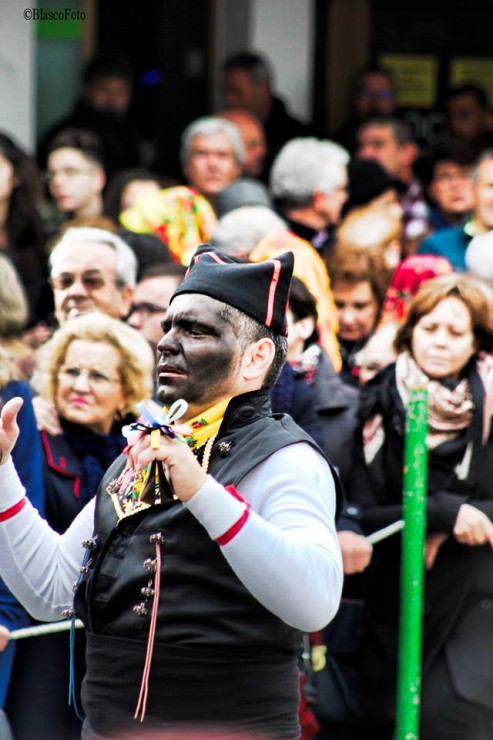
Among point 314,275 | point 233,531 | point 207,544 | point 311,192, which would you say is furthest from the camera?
point 311,192

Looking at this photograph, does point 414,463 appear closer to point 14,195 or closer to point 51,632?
point 51,632

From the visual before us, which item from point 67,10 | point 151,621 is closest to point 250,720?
point 151,621

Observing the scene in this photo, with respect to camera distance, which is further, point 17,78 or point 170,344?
point 17,78

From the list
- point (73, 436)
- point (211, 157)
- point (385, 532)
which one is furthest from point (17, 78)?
point (385, 532)

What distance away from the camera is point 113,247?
5910mm

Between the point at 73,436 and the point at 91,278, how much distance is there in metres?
0.88

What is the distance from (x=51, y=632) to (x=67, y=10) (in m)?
6.52

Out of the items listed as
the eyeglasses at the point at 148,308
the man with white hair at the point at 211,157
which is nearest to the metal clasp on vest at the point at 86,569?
the eyeglasses at the point at 148,308

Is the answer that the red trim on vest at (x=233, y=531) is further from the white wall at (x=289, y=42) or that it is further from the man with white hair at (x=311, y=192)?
the white wall at (x=289, y=42)

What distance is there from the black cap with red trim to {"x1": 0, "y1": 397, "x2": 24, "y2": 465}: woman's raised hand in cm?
41

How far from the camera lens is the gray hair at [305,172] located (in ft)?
24.9

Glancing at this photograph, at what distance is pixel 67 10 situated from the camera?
10.5 meters

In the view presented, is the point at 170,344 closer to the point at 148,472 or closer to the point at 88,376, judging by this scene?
the point at 148,472

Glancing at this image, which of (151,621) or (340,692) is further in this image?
(340,692)
